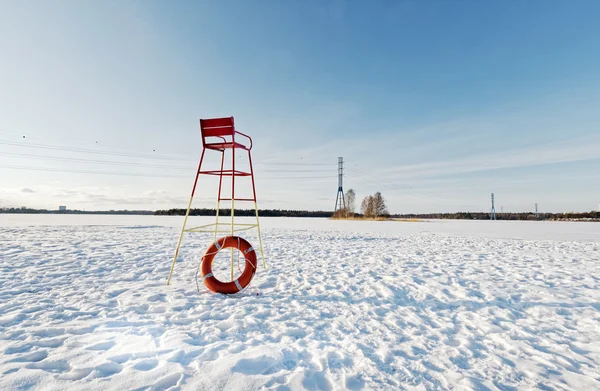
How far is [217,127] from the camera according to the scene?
4.64 m

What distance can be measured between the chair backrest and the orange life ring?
5.58 feet

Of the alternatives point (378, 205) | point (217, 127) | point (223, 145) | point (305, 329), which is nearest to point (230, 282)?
point (305, 329)

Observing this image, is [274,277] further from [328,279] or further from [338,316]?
[338,316]

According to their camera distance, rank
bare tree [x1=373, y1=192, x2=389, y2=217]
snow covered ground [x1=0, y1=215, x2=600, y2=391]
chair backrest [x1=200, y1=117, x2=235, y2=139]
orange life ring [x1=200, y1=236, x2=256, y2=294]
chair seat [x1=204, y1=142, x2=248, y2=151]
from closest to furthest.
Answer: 1. snow covered ground [x1=0, y1=215, x2=600, y2=391]
2. orange life ring [x1=200, y1=236, x2=256, y2=294]
3. chair backrest [x1=200, y1=117, x2=235, y2=139]
4. chair seat [x1=204, y1=142, x2=248, y2=151]
5. bare tree [x1=373, y1=192, x2=389, y2=217]

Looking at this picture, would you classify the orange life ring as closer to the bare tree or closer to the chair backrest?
the chair backrest

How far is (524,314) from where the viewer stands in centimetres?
347

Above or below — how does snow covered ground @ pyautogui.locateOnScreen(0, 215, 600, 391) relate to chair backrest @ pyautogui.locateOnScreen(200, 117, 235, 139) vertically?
below

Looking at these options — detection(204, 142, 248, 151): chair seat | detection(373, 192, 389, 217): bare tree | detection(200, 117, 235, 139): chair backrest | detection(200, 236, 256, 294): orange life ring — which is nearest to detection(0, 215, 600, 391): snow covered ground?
detection(200, 236, 256, 294): orange life ring

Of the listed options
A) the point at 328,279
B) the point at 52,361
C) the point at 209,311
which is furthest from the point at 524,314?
the point at 52,361

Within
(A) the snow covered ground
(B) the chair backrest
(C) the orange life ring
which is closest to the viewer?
(A) the snow covered ground

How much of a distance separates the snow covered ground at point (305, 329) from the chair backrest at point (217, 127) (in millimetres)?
2481

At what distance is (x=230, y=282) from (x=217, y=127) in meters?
2.44

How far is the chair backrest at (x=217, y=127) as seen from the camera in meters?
4.55

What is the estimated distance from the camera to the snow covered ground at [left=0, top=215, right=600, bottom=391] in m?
2.13
